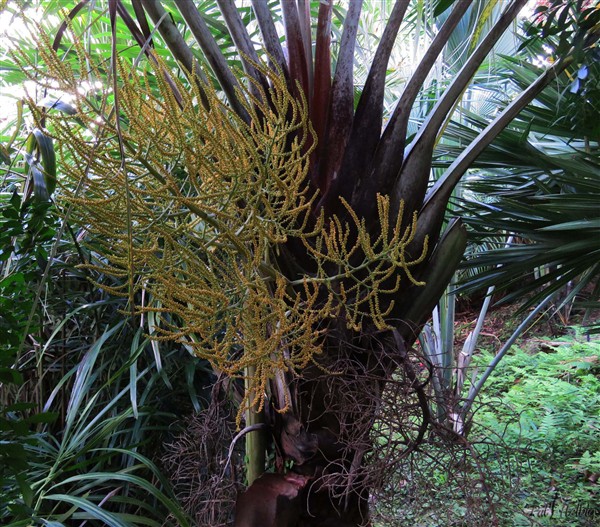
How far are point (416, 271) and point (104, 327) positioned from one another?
896 millimetres

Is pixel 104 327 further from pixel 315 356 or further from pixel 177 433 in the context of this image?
pixel 315 356

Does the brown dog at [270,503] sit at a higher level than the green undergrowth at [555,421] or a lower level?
higher

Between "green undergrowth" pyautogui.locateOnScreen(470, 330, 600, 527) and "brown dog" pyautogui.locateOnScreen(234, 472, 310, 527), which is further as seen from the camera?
"green undergrowth" pyautogui.locateOnScreen(470, 330, 600, 527)

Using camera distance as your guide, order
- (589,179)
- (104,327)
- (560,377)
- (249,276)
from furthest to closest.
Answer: (560,377) → (104,327) → (589,179) → (249,276)

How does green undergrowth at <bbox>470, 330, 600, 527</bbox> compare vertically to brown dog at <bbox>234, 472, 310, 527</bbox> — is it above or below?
below

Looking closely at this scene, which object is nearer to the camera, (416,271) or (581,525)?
(416,271)

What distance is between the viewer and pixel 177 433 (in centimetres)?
145

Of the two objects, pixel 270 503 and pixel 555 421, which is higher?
pixel 270 503

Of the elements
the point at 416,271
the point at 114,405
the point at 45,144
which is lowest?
the point at 114,405

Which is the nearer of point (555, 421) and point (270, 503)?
point (270, 503)

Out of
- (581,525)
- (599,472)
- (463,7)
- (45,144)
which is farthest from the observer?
(599,472)

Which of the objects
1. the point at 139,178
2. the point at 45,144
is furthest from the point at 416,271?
the point at 45,144

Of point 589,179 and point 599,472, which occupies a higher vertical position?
point 589,179

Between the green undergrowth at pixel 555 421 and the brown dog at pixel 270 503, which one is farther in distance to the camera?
the green undergrowth at pixel 555 421
